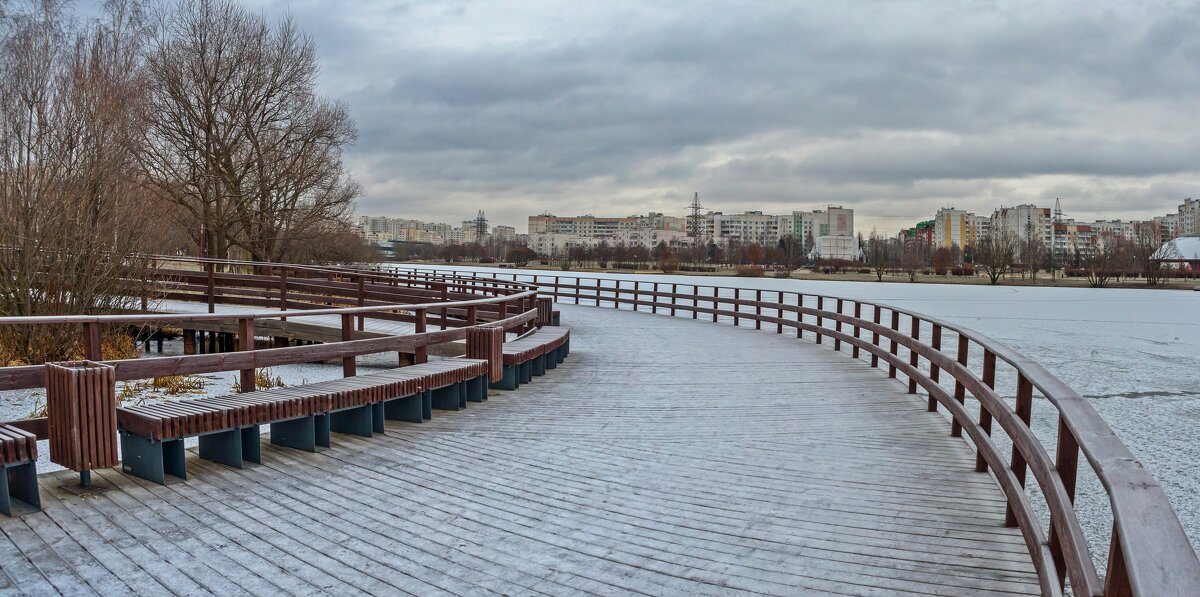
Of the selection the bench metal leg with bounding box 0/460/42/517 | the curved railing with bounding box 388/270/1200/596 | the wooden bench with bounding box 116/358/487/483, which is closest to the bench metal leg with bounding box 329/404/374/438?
the wooden bench with bounding box 116/358/487/483

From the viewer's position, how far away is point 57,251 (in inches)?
512

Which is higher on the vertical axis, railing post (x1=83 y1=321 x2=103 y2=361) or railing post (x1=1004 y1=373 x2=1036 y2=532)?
railing post (x1=83 y1=321 x2=103 y2=361)

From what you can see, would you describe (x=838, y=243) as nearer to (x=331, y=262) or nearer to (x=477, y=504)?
(x=331, y=262)

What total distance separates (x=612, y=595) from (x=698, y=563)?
0.60m

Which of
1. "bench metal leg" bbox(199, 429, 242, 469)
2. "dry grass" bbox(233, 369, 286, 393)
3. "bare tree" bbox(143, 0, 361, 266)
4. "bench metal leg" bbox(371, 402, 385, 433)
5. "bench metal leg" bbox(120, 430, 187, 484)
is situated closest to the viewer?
"bench metal leg" bbox(120, 430, 187, 484)

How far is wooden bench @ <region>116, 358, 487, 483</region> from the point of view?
5.34 m

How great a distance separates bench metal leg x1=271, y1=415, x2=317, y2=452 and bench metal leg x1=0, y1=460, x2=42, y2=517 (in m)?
1.75

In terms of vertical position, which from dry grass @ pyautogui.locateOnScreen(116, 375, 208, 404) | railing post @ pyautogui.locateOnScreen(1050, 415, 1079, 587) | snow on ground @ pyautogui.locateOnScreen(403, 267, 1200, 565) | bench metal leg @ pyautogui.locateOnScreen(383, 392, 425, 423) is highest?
railing post @ pyautogui.locateOnScreen(1050, 415, 1079, 587)

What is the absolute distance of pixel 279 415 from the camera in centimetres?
598

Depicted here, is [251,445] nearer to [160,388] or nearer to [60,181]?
[160,388]

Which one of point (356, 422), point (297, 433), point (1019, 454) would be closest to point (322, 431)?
point (297, 433)

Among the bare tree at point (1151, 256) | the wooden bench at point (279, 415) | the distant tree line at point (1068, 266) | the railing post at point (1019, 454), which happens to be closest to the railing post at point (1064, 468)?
the railing post at point (1019, 454)

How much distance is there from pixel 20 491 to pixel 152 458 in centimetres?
72

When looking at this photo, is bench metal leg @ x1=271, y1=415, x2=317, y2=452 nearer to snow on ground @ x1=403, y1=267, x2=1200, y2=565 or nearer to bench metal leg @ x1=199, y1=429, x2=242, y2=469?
bench metal leg @ x1=199, y1=429, x2=242, y2=469
